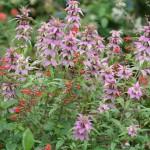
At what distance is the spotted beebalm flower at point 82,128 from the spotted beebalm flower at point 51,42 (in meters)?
0.45

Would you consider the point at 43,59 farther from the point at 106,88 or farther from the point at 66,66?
the point at 106,88

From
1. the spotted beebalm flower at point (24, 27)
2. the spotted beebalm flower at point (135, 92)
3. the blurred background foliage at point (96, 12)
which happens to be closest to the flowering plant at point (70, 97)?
the spotted beebalm flower at point (135, 92)

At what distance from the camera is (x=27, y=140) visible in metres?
3.11

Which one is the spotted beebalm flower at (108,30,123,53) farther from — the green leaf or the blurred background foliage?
the blurred background foliage

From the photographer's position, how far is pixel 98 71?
331cm

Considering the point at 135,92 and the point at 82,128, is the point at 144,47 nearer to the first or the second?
the point at 135,92

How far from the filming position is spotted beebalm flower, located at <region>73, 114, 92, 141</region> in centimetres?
302

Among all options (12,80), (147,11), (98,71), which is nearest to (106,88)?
(98,71)

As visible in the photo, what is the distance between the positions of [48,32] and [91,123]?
23.8 inches

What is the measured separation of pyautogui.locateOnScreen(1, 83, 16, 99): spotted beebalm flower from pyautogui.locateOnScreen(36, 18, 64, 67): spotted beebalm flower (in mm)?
236

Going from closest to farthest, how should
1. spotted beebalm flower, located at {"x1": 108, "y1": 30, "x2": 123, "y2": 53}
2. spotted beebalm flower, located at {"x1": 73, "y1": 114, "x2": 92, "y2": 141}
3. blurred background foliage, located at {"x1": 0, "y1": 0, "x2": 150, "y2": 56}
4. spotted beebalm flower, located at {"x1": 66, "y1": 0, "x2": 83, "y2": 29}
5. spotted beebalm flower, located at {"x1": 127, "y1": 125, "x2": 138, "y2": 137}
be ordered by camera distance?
1. spotted beebalm flower, located at {"x1": 73, "y1": 114, "x2": 92, "y2": 141}
2. spotted beebalm flower, located at {"x1": 127, "y1": 125, "x2": 138, "y2": 137}
3. spotted beebalm flower, located at {"x1": 66, "y1": 0, "x2": 83, "y2": 29}
4. spotted beebalm flower, located at {"x1": 108, "y1": 30, "x2": 123, "y2": 53}
5. blurred background foliage, located at {"x1": 0, "y1": 0, "x2": 150, "y2": 56}

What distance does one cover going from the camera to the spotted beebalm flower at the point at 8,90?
3287mm

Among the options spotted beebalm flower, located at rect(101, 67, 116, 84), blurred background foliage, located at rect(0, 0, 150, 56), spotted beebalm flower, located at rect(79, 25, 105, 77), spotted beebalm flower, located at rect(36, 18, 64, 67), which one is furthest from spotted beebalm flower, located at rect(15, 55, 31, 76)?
blurred background foliage, located at rect(0, 0, 150, 56)

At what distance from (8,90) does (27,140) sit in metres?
0.36
